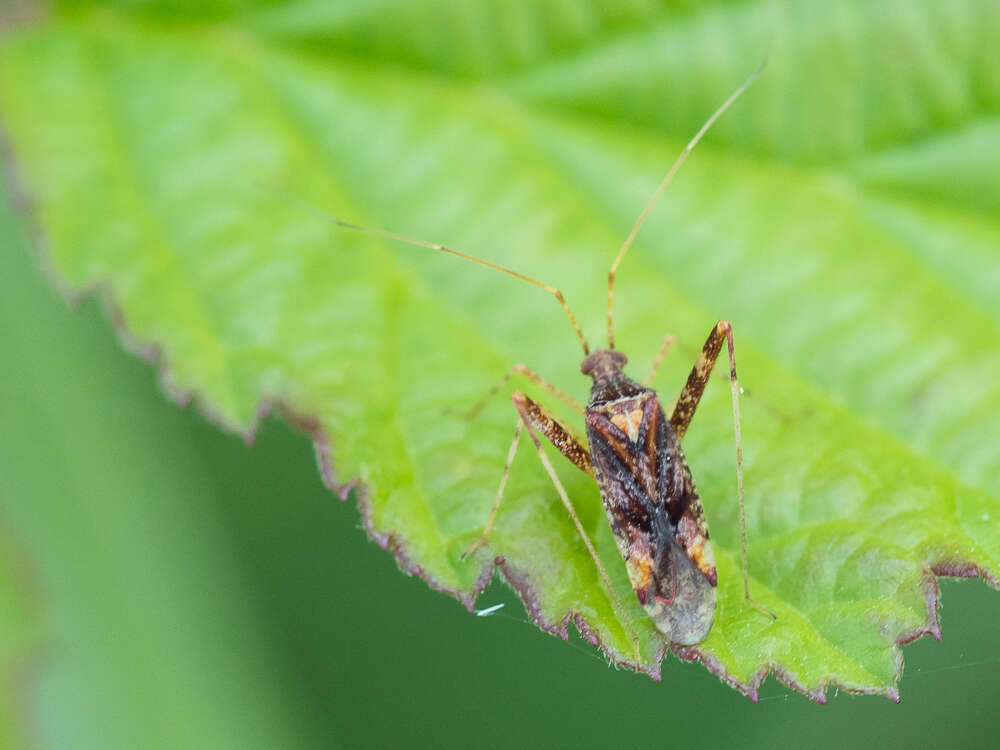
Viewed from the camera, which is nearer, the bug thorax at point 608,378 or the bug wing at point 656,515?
the bug wing at point 656,515

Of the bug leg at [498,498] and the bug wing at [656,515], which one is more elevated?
the bug leg at [498,498]

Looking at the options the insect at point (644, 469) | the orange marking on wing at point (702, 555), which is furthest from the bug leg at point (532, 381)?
the orange marking on wing at point (702, 555)

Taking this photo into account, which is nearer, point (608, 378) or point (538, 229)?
point (608, 378)

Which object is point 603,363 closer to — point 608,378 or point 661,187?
point 608,378

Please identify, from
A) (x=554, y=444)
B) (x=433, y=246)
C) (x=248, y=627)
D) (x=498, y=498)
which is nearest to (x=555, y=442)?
(x=554, y=444)

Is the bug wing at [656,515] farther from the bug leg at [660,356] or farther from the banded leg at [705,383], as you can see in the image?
the bug leg at [660,356]

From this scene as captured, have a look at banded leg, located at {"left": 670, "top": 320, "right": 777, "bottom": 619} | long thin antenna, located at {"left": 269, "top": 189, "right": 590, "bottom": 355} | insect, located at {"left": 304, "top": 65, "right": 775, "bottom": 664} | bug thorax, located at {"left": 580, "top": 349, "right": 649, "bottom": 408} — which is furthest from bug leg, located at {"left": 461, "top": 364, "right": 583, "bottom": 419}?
banded leg, located at {"left": 670, "top": 320, "right": 777, "bottom": 619}

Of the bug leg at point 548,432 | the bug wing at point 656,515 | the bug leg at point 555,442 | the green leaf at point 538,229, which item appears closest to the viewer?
the bug wing at point 656,515
